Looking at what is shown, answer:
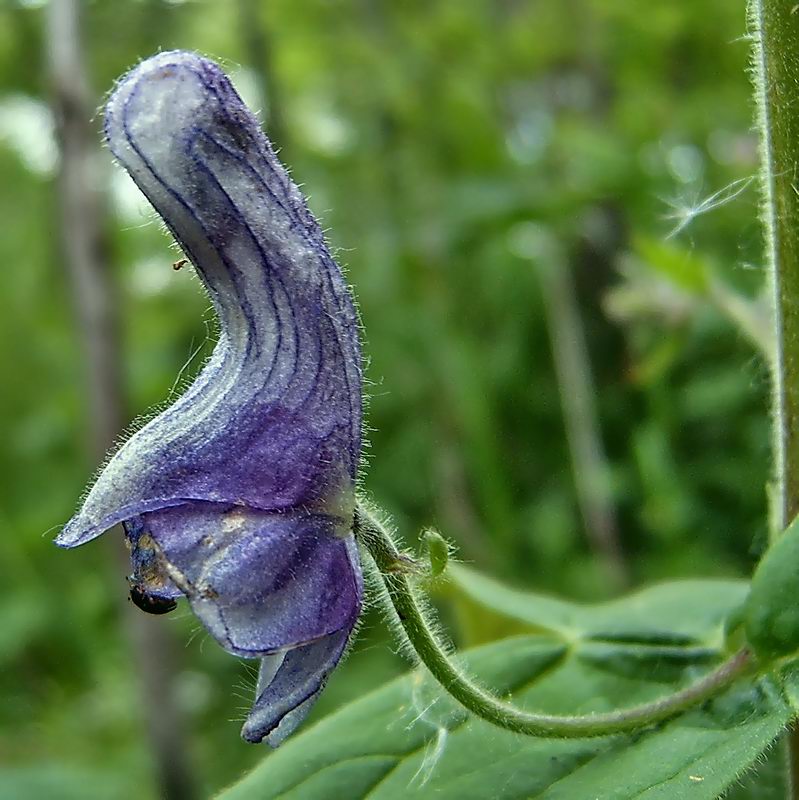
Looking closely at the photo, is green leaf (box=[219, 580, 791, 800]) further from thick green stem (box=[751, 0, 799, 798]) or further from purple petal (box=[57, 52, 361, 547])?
purple petal (box=[57, 52, 361, 547])

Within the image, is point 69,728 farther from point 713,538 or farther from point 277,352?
point 277,352

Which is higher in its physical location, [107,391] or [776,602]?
[107,391]

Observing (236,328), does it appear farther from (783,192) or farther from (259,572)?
(783,192)

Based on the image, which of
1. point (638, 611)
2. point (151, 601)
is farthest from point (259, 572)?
point (638, 611)

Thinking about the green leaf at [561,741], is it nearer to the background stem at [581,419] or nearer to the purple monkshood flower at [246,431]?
the purple monkshood flower at [246,431]

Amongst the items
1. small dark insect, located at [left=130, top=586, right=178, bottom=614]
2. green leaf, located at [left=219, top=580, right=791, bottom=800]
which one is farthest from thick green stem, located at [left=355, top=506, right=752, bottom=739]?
small dark insect, located at [left=130, top=586, right=178, bottom=614]

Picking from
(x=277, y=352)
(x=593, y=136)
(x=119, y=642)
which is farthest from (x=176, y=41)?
(x=277, y=352)

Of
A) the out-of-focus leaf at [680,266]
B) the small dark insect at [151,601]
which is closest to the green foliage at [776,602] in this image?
the small dark insect at [151,601]
